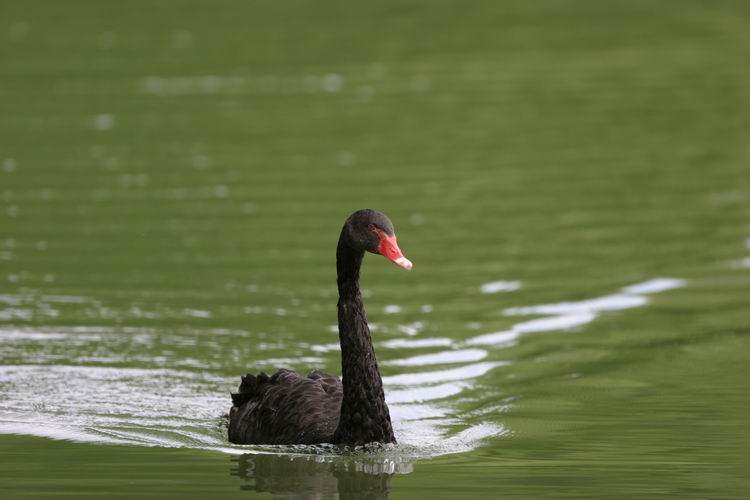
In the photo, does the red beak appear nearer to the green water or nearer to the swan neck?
the swan neck

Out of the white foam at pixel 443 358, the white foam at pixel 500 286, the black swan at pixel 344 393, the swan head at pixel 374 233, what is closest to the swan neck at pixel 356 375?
the black swan at pixel 344 393

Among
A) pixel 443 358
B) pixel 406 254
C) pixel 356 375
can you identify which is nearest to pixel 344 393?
pixel 356 375

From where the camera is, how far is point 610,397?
9164mm

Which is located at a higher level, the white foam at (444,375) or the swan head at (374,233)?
the swan head at (374,233)

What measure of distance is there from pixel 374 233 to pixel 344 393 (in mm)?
833

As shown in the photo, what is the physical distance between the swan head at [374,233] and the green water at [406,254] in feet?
3.45

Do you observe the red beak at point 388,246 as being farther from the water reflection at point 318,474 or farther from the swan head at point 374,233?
the water reflection at point 318,474

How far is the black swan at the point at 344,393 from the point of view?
25.2 ft

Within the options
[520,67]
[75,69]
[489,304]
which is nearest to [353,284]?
[489,304]

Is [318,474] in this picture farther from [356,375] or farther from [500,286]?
[500,286]

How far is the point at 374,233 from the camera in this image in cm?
764

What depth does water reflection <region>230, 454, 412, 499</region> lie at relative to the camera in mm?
7086

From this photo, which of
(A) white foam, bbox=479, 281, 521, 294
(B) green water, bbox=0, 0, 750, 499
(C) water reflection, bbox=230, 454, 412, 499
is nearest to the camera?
(C) water reflection, bbox=230, 454, 412, 499

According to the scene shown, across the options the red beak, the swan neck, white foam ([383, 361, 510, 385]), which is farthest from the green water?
the red beak
